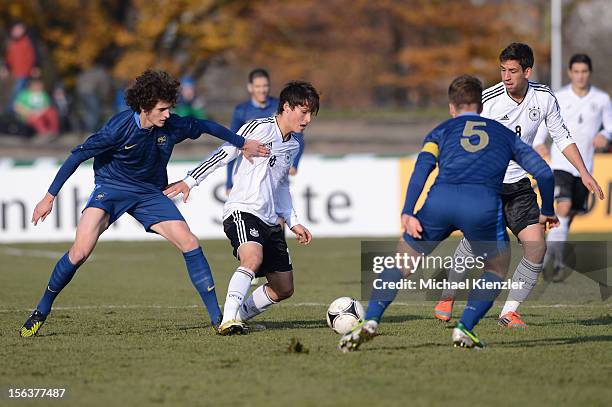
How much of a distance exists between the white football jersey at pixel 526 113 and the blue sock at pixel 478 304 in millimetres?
1811

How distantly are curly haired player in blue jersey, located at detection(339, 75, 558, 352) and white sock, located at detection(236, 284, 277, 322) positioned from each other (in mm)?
1491

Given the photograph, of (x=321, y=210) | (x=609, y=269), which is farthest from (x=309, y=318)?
(x=321, y=210)

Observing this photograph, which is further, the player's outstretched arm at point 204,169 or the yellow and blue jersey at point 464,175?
the player's outstretched arm at point 204,169

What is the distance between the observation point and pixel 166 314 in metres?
9.83

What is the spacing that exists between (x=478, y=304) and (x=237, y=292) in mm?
1822

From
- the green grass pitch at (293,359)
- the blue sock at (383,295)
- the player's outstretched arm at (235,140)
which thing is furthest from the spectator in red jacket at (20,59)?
the blue sock at (383,295)

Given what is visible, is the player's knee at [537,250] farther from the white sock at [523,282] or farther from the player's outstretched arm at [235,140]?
the player's outstretched arm at [235,140]

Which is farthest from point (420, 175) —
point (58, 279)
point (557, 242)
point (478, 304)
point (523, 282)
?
point (557, 242)

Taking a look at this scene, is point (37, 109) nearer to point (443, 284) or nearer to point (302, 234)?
point (443, 284)

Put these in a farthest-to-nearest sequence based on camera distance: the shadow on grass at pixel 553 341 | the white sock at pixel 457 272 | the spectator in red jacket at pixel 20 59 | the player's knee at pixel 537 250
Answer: the spectator in red jacket at pixel 20 59 < the white sock at pixel 457 272 < the player's knee at pixel 537 250 < the shadow on grass at pixel 553 341

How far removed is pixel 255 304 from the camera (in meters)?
8.73

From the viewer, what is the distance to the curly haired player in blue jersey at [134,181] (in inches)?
320

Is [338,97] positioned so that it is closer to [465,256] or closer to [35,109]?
[35,109]

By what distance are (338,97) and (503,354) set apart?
34.4 m
